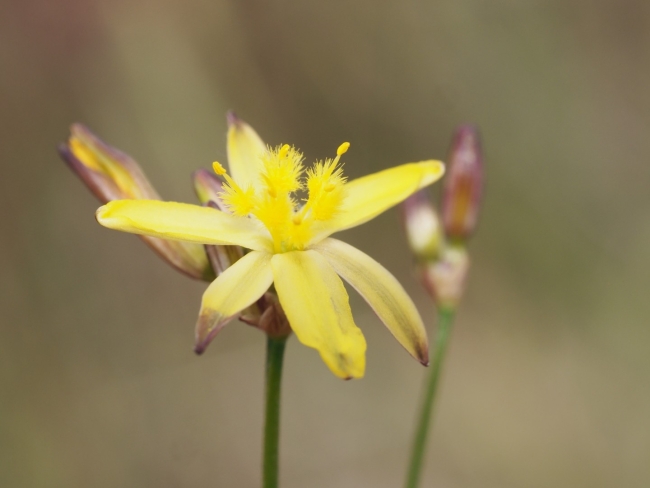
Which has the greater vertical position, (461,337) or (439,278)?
(461,337)

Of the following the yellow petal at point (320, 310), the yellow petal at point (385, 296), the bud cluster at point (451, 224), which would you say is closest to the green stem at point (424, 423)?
the bud cluster at point (451, 224)

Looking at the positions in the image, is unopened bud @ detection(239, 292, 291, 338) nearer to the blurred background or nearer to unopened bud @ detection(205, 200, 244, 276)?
unopened bud @ detection(205, 200, 244, 276)

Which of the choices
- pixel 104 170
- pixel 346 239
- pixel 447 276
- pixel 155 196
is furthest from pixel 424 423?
pixel 346 239

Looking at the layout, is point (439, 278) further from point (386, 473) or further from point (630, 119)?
point (630, 119)

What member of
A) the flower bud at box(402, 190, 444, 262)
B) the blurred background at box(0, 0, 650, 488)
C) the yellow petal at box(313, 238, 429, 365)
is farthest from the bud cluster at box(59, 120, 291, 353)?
the blurred background at box(0, 0, 650, 488)

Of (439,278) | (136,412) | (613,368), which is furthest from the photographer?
(613,368)

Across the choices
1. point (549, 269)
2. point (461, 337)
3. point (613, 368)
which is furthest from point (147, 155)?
point (613, 368)

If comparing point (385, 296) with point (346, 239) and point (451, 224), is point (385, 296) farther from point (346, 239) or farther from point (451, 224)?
point (346, 239)
